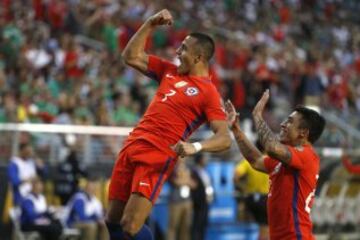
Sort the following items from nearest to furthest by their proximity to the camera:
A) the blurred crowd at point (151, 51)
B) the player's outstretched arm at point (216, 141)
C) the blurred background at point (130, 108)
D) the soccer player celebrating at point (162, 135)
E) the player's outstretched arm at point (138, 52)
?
the player's outstretched arm at point (216, 141)
the soccer player celebrating at point (162, 135)
the player's outstretched arm at point (138, 52)
the blurred background at point (130, 108)
the blurred crowd at point (151, 51)

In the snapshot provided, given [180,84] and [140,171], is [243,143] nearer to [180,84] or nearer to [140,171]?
[180,84]

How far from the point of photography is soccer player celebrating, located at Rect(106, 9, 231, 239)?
27.5ft

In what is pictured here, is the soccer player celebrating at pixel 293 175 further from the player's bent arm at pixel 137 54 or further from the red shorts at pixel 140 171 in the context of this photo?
the player's bent arm at pixel 137 54

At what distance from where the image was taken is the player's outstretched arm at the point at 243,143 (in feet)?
28.3

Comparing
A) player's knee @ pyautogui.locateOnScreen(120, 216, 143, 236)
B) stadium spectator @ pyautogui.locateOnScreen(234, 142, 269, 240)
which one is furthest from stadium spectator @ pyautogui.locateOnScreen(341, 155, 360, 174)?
player's knee @ pyautogui.locateOnScreen(120, 216, 143, 236)

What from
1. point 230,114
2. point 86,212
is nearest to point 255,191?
point 86,212

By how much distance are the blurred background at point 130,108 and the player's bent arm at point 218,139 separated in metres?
5.56

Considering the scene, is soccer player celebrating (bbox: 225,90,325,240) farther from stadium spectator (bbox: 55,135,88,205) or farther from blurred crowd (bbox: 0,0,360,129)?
blurred crowd (bbox: 0,0,360,129)

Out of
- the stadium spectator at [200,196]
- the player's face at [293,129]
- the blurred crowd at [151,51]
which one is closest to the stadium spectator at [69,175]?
the blurred crowd at [151,51]

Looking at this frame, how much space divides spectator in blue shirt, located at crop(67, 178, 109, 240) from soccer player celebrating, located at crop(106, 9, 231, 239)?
244 inches

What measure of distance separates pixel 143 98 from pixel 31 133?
3.97m

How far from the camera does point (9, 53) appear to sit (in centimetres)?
1778

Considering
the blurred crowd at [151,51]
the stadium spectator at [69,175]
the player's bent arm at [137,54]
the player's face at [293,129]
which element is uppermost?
the player's bent arm at [137,54]

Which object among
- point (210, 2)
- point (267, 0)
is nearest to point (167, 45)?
point (210, 2)
